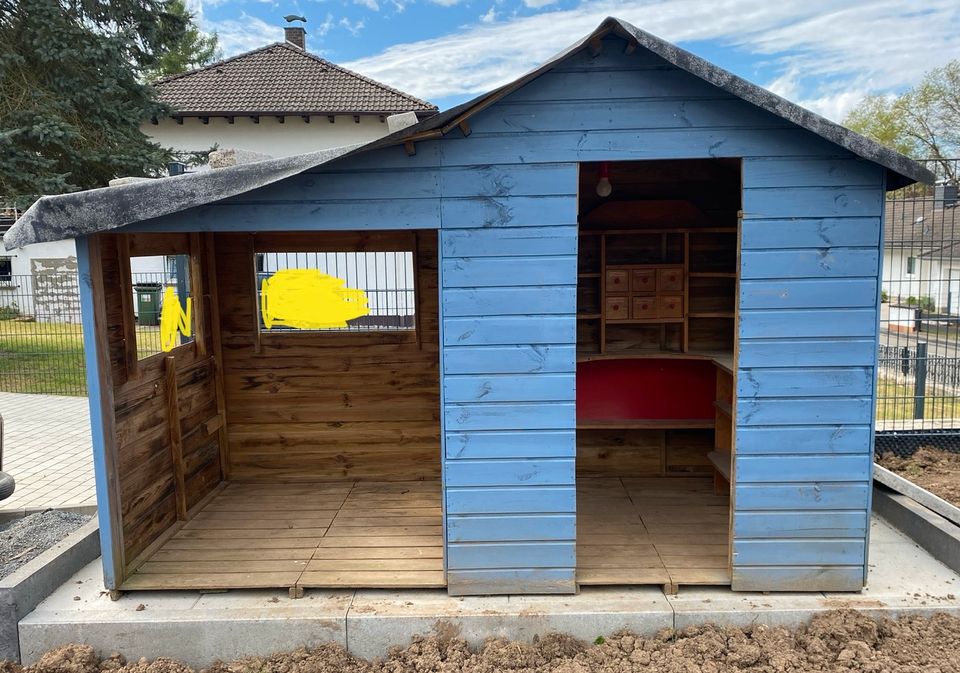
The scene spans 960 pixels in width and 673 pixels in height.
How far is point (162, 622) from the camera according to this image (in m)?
3.26

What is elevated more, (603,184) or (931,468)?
(603,184)

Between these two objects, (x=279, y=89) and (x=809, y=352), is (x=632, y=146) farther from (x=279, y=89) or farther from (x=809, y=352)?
(x=279, y=89)

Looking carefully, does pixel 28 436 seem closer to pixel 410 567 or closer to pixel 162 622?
pixel 162 622

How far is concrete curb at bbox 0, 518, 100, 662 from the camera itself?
10.6ft

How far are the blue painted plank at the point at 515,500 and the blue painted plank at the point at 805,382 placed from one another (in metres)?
1.04

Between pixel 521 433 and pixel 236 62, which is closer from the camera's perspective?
pixel 521 433

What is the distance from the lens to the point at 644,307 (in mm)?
4730

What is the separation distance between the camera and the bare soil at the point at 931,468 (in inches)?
187

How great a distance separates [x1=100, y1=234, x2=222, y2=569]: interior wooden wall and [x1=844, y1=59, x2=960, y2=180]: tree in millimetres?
26899

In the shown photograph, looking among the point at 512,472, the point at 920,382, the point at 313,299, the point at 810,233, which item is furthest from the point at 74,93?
the point at 920,382

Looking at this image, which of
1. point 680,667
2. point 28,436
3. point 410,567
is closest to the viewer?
point 680,667

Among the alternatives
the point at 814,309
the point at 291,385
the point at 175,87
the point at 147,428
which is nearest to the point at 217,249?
the point at 291,385

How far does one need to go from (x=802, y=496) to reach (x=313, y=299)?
11.2ft

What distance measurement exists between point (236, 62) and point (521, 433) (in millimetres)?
15977
